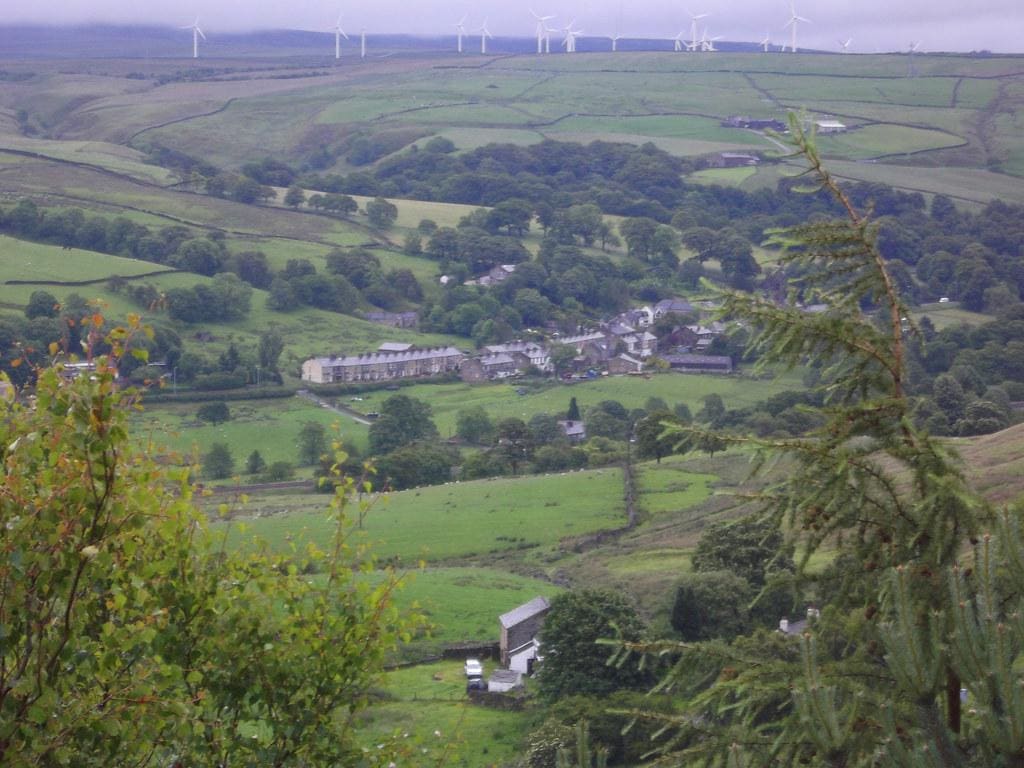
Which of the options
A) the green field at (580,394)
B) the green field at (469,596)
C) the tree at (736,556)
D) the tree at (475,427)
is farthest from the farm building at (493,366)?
the tree at (736,556)

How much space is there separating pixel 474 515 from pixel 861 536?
116 feet

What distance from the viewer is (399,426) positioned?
5625cm

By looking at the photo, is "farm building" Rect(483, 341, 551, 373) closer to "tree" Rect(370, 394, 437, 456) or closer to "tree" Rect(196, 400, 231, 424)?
"tree" Rect(370, 394, 437, 456)

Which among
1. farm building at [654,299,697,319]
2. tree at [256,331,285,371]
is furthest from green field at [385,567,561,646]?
farm building at [654,299,697,319]

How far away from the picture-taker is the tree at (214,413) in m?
57.1

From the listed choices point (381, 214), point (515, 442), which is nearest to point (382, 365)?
point (515, 442)

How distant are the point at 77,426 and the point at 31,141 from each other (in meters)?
135

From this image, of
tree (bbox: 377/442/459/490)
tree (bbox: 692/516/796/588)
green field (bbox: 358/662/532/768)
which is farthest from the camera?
tree (bbox: 377/442/459/490)

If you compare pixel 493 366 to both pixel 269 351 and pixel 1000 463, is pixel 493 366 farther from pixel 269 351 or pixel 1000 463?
pixel 1000 463

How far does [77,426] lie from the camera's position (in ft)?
16.1

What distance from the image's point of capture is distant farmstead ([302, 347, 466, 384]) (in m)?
67.7

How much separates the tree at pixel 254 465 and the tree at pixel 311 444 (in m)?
2.26

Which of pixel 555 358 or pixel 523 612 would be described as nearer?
pixel 523 612

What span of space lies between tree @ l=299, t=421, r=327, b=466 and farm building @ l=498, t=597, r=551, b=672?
25.6 meters
